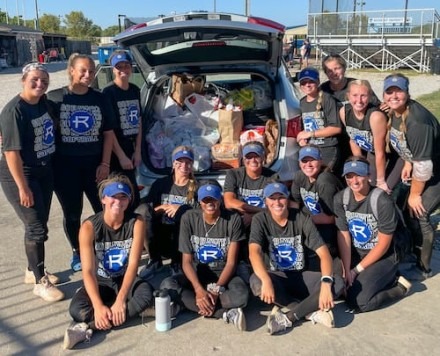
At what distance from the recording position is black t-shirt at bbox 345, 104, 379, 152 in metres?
4.13

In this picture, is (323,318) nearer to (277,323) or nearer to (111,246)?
(277,323)

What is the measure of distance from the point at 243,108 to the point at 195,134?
57 centimetres

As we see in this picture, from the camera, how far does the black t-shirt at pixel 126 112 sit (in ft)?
14.0

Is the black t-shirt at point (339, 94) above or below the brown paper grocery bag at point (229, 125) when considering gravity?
above

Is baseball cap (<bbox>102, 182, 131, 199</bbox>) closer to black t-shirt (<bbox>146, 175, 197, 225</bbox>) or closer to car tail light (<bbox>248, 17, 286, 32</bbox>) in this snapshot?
black t-shirt (<bbox>146, 175, 197, 225</bbox>)

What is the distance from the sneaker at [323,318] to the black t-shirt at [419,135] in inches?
51.6

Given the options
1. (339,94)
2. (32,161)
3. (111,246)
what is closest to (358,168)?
(339,94)

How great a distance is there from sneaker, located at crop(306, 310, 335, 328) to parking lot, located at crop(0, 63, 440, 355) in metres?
0.03

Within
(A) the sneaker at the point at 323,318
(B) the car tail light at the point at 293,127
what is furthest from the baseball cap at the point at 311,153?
(A) the sneaker at the point at 323,318

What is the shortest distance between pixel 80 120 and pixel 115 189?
78 cm

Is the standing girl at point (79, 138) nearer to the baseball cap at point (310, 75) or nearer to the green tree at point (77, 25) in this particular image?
the baseball cap at point (310, 75)

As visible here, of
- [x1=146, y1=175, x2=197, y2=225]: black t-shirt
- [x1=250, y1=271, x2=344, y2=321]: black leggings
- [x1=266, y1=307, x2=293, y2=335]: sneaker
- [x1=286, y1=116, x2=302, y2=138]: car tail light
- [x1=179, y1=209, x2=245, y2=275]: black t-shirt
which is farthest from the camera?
[x1=286, y1=116, x2=302, y2=138]: car tail light

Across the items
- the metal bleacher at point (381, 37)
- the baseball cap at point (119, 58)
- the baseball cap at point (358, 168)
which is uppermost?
the metal bleacher at point (381, 37)

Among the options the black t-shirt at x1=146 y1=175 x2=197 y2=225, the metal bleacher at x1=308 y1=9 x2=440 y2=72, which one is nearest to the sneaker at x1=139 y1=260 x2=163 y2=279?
the black t-shirt at x1=146 y1=175 x2=197 y2=225
